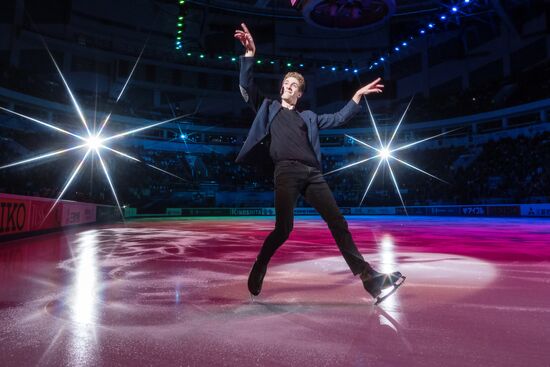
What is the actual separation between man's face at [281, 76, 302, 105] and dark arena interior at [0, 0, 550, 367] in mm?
16

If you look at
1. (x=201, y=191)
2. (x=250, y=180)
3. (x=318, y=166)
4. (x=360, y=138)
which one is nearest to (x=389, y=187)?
(x=360, y=138)

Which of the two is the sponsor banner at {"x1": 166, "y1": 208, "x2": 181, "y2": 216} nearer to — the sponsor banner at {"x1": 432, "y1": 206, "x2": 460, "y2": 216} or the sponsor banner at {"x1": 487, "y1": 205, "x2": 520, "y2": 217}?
the sponsor banner at {"x1": 432, "y1": 206, "x2": 460, "y2": 216}

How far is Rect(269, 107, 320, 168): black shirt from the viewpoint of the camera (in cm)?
314

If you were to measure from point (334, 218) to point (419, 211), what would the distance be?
26.8m

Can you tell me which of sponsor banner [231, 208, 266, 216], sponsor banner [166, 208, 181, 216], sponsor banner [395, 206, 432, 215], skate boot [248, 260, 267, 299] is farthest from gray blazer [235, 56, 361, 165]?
sponsor banner [231, 208, 266, 216]

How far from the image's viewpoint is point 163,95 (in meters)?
39.2

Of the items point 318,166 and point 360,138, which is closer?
point 318,166

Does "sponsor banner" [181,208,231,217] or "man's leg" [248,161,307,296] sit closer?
"man's leg" [248,161,307,296]

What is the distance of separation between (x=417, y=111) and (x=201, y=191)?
21.7 meters

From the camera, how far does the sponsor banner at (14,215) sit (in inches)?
320

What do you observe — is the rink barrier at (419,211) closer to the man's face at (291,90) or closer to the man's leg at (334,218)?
the man's face at (291,90)

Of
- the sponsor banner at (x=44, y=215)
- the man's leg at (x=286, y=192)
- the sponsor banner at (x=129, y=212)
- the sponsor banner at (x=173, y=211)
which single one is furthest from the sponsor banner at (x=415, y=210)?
the man's leg at (x=286, y=192)

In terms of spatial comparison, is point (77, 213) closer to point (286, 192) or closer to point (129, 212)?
point (129, 212)

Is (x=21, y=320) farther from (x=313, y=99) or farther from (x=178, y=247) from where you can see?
(x=313, y=99)
